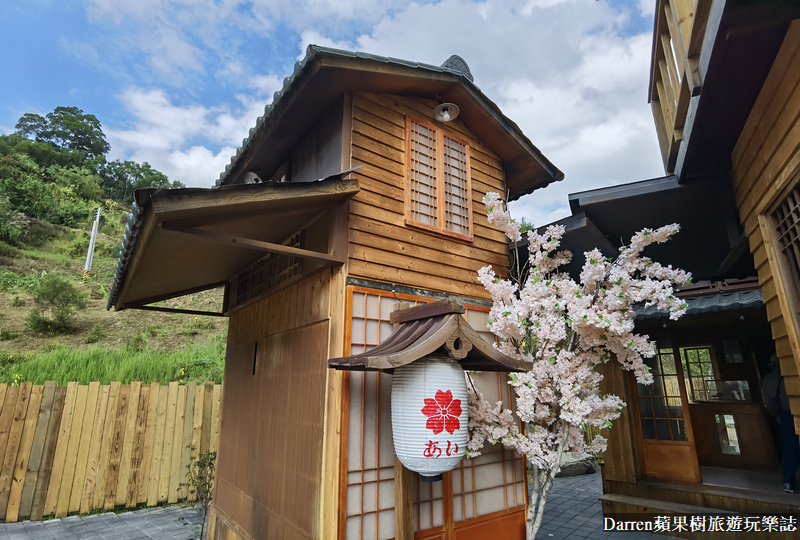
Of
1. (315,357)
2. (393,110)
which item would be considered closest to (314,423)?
(315,357)

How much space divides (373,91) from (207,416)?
23.4ft

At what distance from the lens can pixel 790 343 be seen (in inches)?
124

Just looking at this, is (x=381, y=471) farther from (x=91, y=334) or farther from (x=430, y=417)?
(x=91, y=334)

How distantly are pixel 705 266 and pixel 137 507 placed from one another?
427 inches

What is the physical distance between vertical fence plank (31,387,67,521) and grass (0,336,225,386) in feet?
10.4

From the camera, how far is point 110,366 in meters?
10.6

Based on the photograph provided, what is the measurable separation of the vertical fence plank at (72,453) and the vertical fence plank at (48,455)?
0.18 meters

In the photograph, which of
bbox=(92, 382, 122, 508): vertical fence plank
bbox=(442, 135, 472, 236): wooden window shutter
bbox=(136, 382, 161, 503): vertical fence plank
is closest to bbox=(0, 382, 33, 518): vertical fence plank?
bbox=(92, 382, 122, 508): vertical fence plank

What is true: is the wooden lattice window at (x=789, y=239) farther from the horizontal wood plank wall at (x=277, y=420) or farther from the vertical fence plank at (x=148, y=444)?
the vertical fence plank at (x=148, y=444)

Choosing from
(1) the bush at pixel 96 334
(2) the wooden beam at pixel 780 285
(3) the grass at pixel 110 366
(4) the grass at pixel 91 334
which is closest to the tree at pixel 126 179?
(4) the grass at pixel 91 334

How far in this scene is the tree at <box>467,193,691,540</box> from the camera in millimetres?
4164

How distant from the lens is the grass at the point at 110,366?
32.2ft

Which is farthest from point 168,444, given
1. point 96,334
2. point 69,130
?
point 69,130

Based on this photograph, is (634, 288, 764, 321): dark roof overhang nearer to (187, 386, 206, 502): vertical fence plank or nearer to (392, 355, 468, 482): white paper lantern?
(392, 355, 468, 482): white paper lantern
